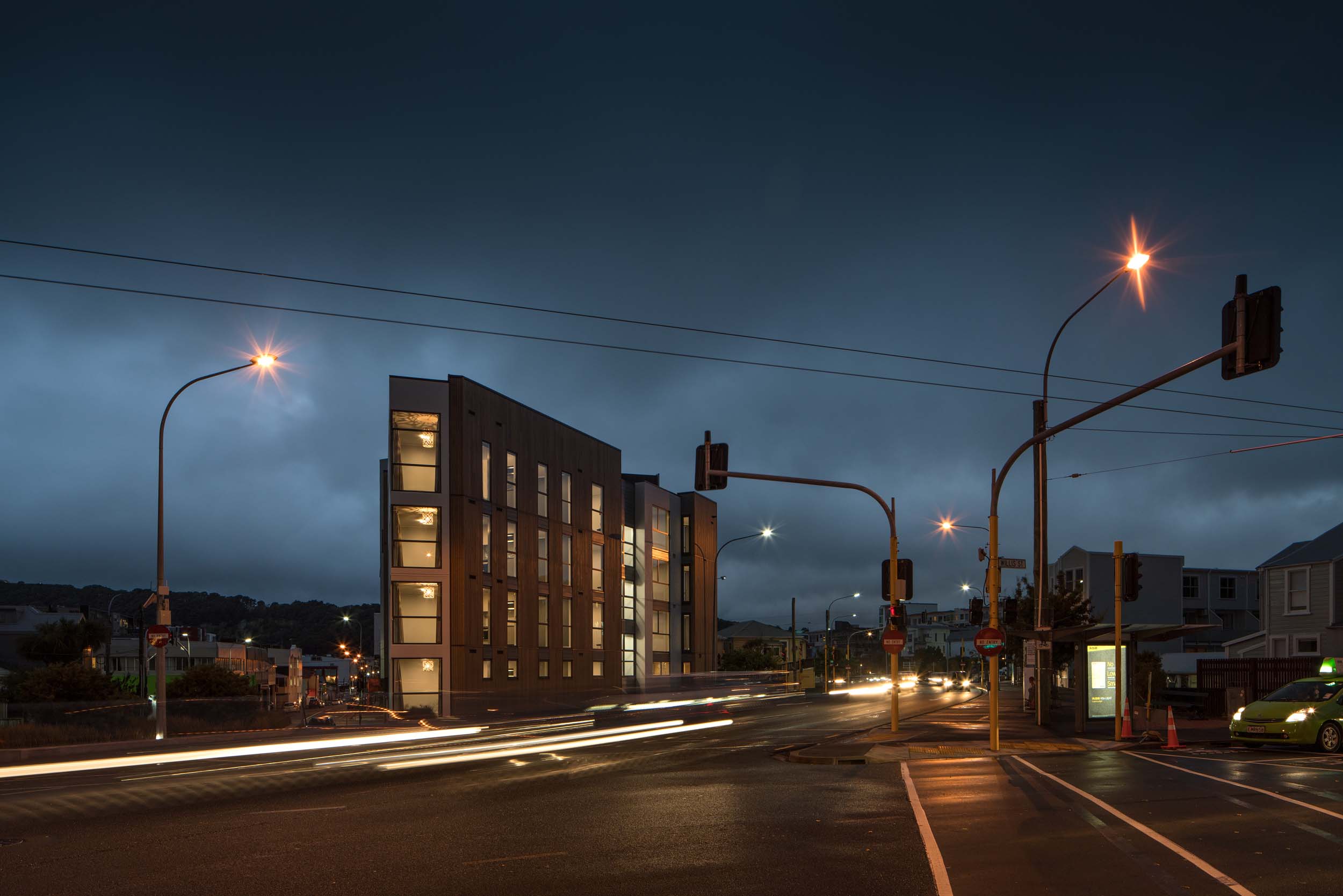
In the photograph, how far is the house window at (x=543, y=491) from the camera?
49.8 m


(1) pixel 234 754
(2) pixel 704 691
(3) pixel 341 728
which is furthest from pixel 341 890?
(2) pixel 704 691

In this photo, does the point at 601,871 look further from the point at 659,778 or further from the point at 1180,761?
the point at 1180,761

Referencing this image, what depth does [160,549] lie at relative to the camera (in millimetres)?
29594

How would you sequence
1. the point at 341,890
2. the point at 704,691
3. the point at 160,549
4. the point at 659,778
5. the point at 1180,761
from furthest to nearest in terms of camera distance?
1. the point at 704,691
2. the point at 160,549
3. the point at 1180,761
4. the point at 659,778
5. the point at 341,890

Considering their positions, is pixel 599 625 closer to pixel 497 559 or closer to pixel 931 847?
pixel 497 559

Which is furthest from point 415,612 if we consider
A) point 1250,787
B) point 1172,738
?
point 1250,787

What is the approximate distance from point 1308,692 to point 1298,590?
2657cm

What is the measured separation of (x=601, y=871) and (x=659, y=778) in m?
8.16

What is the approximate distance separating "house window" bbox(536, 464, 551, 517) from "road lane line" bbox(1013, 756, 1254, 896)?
35.7 meters

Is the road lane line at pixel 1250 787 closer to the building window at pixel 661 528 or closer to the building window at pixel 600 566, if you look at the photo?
the building window at pixel 600 566

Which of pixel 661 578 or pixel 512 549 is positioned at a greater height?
pixel 512 549

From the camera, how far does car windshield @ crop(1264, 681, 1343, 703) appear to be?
2152 centimetres

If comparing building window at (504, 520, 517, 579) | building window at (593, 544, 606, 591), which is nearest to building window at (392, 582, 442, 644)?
building window at (504, 520, 517, 579)

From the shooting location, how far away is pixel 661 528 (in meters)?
68.4
